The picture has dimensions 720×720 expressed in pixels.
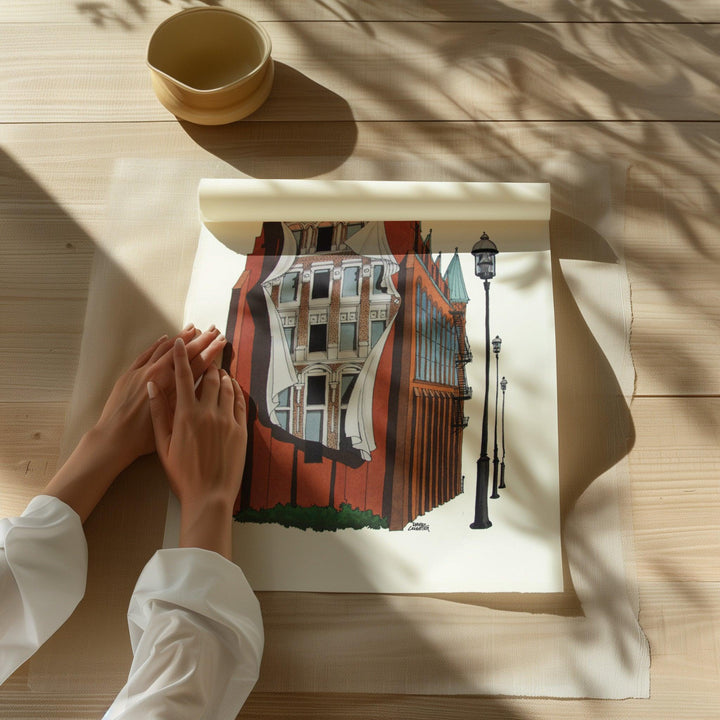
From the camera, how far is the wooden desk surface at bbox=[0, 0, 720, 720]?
67 cm

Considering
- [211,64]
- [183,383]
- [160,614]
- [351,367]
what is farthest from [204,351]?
[211,64]

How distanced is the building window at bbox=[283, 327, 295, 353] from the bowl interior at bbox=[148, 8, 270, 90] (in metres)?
0.28

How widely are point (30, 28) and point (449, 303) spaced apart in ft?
1.97

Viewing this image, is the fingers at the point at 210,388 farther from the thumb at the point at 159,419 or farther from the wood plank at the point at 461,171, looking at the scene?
the wood plank at the point at 461,171

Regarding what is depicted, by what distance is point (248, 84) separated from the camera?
2.48 feet

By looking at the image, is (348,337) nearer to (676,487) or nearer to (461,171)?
(461,171)

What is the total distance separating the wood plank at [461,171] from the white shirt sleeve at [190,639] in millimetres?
290

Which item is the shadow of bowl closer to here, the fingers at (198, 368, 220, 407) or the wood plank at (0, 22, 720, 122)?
the wood plank at (0, 22, 720, 122)

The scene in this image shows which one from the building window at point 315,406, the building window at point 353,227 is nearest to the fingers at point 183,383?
the building window at point 315,406

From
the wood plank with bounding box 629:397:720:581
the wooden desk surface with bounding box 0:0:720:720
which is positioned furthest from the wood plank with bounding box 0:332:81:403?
the wood plank with bounding box 629:397:720:581

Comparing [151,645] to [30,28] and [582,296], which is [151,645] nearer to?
[582,296]

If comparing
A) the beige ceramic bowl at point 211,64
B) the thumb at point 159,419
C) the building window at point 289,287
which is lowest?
the thumb at point 159,419

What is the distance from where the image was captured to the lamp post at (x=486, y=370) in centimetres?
64
